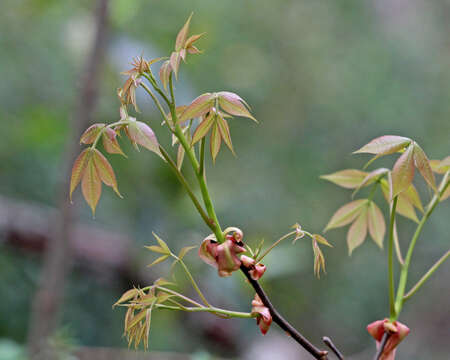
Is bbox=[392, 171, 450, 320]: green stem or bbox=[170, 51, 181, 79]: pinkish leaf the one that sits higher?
bbox=[170, 51, 181, 79]: pinkish leaf

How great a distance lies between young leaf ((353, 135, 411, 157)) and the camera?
0.34 metres

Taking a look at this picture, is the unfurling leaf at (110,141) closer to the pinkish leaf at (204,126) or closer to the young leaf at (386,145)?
the pinkish leaf at (204,126)

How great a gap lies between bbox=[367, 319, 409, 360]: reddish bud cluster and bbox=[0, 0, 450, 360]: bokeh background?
3.80 feet

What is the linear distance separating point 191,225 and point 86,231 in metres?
0.38

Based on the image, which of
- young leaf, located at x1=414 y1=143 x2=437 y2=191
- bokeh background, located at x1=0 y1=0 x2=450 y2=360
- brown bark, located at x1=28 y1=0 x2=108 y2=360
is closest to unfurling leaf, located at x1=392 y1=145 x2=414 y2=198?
young leaf, located at x1=414 y1=143 x2=437 y2=191

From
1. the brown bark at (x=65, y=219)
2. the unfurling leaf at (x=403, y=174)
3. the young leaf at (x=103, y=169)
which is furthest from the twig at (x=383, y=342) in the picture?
the brown bark at (x=65, y=219)

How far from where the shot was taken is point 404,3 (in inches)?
124

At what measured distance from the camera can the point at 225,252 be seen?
29cm

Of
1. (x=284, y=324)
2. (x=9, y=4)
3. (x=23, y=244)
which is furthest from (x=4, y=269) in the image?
(x=284, y=324)

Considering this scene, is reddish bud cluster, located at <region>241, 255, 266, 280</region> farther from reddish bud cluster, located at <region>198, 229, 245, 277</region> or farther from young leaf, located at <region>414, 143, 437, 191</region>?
young leaf, located at <region>414, 143, 437, 191</region>

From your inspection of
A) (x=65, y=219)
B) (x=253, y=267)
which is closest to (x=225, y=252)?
(x=253, y=267)

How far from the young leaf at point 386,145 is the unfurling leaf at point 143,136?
139 millimetres

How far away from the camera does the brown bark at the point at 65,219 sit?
105cm

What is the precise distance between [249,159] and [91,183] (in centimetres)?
223
